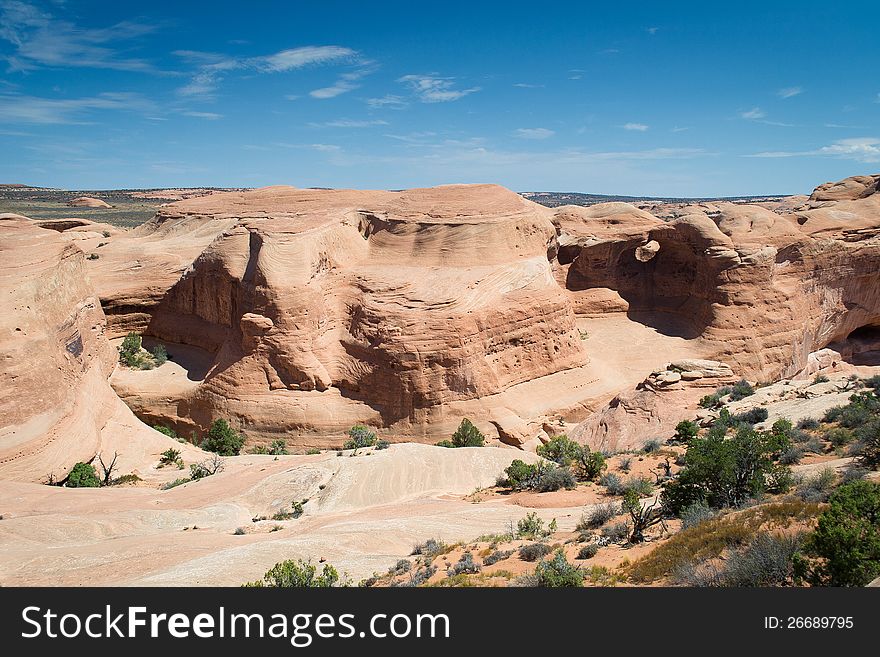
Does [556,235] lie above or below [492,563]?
above

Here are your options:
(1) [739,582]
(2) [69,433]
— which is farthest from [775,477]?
(2) [69,433]

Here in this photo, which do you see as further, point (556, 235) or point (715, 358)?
point (556, 235)

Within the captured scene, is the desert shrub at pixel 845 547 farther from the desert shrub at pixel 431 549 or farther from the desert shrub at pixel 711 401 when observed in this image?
the desert shrub at pixel 711 401

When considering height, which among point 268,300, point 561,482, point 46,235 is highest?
point 46,235

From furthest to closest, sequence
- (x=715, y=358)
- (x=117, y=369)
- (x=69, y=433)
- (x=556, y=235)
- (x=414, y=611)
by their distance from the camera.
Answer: (x=556, y=235)
(x=715, y=358)
(x=117, y=369)
(x=69, y=433)
(x=414, y=611)

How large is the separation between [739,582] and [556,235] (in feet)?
94.5

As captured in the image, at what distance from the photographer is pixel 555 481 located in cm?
1523

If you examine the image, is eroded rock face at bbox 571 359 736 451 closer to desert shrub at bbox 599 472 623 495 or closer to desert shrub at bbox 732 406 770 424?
desert shrub at bbox 732 406 770 424

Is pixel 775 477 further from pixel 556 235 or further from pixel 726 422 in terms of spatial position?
pixel 556 235

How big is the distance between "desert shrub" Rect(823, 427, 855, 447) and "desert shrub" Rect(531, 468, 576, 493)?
19.3 feet

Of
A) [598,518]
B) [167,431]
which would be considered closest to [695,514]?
[598,518]

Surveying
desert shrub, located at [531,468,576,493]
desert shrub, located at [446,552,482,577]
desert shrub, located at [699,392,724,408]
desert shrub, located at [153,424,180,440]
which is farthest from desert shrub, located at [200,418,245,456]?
desert shrub, located at [699,392,724,408]

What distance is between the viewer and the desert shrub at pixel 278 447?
22850 mm

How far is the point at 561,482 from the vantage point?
1523cm
